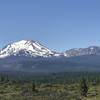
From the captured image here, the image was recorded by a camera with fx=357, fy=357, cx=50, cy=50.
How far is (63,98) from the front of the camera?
6038 inches

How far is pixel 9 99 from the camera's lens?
500 feet

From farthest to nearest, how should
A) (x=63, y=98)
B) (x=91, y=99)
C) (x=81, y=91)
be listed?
(x=81, y=91) < (x=63, y=98) < (x=91, y=99)

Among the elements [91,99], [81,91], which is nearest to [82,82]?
[81,91]

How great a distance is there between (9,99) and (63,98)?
23.1 metres

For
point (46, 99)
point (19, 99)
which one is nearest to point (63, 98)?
point (46, 99)

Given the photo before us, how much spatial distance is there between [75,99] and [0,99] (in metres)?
31.9

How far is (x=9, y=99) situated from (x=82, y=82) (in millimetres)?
33648

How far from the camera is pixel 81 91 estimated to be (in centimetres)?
16588

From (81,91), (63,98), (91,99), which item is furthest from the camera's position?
(81,91)

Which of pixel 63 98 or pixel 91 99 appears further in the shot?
pixel 63 98

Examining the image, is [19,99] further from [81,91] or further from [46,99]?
[81,91]

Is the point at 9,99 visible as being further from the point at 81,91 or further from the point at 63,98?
the point at 81,91

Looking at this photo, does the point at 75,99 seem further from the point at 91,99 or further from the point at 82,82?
the point at 82,82

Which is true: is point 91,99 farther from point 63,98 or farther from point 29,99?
point 29,99
